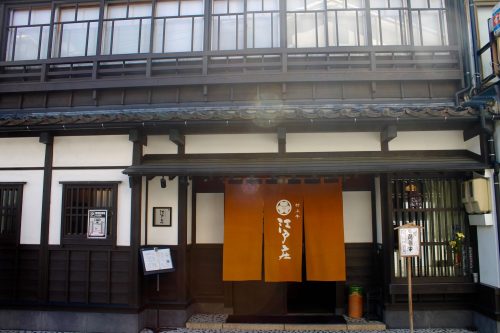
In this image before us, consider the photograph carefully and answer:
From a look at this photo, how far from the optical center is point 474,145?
6824 millimetres

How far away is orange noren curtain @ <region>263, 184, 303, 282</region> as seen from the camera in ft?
23.0

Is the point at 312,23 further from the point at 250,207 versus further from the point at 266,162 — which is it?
the point at 250,207

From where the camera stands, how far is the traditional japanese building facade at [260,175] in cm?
670

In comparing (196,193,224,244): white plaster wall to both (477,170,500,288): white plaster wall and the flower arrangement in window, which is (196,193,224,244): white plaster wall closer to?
the flower arrangement in window

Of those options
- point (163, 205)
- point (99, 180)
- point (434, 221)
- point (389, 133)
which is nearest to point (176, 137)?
point (163, 205)

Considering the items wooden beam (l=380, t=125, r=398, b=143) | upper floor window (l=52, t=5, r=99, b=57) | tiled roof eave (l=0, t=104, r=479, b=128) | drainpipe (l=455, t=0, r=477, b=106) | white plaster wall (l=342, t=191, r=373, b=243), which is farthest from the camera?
upper floor window (l=52, t=5, r=99, b=57)

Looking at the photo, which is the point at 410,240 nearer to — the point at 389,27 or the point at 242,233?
the point at 242,233

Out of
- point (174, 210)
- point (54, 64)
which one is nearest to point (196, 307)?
point (174, 210)

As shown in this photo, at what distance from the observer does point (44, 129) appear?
6953 mm

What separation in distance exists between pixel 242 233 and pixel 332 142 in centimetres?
265

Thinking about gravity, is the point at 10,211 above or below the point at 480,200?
below

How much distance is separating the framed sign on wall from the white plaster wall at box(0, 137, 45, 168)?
269 cm

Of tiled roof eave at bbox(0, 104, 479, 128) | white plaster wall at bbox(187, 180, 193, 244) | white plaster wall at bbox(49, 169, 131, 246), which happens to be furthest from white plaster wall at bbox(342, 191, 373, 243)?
white plaster wall at bbox(49, 169, 131, 246)

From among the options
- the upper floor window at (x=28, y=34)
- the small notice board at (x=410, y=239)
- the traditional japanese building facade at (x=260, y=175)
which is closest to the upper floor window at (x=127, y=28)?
Result: the traditional japanese building facade at (x=260, y=175)
